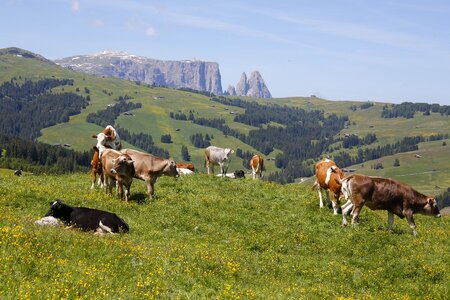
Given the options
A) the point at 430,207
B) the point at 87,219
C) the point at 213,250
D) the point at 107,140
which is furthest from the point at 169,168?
the point at 430,207

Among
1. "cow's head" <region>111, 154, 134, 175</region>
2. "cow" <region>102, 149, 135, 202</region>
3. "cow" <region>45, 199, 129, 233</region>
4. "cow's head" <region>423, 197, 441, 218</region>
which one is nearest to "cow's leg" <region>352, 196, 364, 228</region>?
"cow's head" <region>423, 197, 441, 218</region>

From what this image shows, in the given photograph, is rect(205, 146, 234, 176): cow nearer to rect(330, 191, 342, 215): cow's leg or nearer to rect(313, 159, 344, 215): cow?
rect(313, 159, 344, 215): cow

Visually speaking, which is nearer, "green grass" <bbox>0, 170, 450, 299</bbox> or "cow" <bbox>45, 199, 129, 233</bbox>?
"green grass" <bbox>0, 170, 450, 299</bbox>

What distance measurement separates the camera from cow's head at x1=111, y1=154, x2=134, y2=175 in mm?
23125

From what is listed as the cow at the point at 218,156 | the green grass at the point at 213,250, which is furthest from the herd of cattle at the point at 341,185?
the cow at the point at 218,156

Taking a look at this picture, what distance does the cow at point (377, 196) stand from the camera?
22.9 metres

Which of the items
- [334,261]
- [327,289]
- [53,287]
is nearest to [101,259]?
[53,287]

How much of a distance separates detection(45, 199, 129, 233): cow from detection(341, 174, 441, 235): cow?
11.7 meters

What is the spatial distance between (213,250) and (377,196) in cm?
1028

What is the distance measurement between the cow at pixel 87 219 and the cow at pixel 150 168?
6354mm

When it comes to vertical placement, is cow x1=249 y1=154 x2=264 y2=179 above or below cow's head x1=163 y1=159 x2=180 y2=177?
below

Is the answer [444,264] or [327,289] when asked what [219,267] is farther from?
[444,264]

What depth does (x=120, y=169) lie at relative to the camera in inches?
916

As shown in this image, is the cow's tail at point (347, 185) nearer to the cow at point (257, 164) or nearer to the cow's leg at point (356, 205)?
the cow's leg at point (356, 205)
